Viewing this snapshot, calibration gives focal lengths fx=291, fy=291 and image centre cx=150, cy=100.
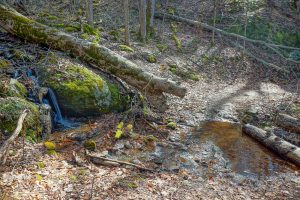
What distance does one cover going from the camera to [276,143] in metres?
8.25

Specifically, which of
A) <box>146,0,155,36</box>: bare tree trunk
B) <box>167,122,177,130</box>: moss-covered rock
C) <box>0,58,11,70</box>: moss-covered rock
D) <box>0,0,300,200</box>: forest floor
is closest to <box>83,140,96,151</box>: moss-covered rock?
<box>0,0,300,200</box>: forest floor

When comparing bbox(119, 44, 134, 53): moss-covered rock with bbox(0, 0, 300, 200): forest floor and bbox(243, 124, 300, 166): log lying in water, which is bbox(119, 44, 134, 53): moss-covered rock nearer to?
bbox(0, 0, 300, 200): forest floor

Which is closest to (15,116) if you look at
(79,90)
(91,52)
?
(79,90)

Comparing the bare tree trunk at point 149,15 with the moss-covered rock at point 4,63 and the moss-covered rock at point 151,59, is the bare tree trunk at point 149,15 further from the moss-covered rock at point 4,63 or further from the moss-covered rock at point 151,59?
the moss-covered rock at point 4,63

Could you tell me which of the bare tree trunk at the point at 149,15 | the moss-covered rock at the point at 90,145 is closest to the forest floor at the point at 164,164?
the moss-covered rock at the point at 90,145

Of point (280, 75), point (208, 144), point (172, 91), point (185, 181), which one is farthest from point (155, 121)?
point (280, 75)

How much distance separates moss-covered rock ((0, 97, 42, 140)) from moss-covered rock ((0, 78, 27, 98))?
0.53 meters

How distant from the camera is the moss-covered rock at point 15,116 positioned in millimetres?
6020

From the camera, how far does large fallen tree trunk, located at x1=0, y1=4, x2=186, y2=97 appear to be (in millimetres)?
8852

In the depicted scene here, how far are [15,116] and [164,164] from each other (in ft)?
11.3

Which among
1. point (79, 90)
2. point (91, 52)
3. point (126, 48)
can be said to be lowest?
point (79, 90)

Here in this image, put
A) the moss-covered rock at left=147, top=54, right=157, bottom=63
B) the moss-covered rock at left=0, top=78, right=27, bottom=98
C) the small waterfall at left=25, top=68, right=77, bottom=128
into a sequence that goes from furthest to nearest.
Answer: the moss-covered rock at left=147, top=54, right=157, bottom=63 < the small waterfall at left=25, top=68, right=77, bottom=128 < the moss-covered rock at left=0, top=78, right=27, bottom=98

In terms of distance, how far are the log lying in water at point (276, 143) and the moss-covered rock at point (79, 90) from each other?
13.7ft

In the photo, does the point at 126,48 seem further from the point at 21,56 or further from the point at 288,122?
the point at 288,122
